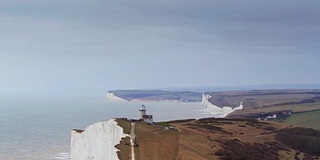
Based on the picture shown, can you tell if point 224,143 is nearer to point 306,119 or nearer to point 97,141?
point 97,141

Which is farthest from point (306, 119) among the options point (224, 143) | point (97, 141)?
A: point (97, 141)

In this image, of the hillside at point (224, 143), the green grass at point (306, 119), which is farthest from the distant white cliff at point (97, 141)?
the green grass at point (306, 119)

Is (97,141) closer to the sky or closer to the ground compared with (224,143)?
closer to the sky

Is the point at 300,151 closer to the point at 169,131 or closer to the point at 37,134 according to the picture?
the point at 169,131

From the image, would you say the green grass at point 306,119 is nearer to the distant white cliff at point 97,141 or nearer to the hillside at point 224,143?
the hillside at point 224,143

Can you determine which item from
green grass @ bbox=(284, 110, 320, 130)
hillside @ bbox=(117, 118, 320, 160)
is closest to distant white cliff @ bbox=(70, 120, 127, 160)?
hillside @ bbox=(117, 118, 320, 160)

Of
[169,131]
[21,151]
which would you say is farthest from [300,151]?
[21,151]
